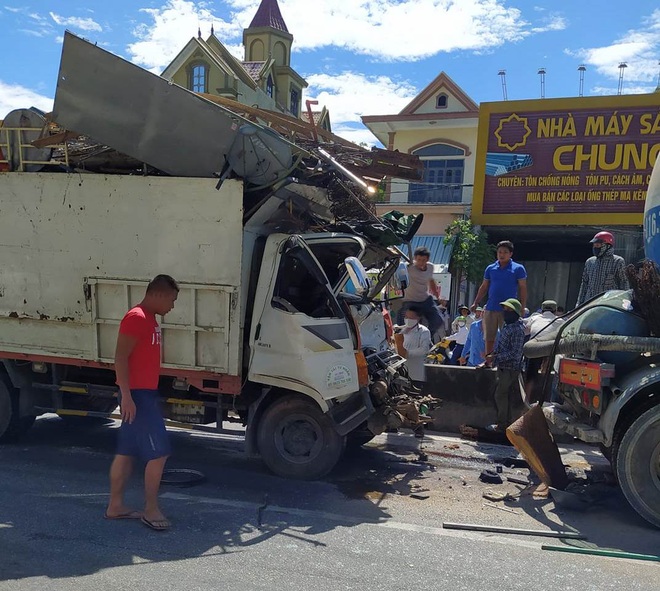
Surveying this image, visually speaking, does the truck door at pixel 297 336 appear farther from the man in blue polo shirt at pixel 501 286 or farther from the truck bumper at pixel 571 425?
the man in blue polo shirt at pixel 501 286

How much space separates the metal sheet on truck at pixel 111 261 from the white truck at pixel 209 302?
0.4 inches

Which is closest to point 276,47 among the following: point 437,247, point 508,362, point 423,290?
point 437,247

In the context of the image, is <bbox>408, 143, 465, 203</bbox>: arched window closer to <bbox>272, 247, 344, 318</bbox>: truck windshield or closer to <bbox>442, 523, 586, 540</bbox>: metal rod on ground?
<bbox>272, 247, 344, 318</bbox>: truck windshield

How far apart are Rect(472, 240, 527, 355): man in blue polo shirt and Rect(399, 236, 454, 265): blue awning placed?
30.9 ft

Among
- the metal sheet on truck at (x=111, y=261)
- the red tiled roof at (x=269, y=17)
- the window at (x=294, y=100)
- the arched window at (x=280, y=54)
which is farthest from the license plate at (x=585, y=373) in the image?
the red tiled roof at (x=269, y=17)

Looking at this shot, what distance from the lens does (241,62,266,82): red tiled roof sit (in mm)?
32750

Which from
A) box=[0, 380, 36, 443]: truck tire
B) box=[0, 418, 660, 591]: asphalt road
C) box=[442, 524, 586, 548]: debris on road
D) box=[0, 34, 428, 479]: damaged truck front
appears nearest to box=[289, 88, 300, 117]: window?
box=[0, 34, 428, 479]: damaged truck front

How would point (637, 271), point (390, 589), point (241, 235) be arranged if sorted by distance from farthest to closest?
point (241, 235) → point (637, 271) → point (390, 589)

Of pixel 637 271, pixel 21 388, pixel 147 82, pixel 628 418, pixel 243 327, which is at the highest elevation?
pixel 147 82

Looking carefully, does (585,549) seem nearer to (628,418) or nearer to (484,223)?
(628,418)

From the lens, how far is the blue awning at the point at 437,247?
18009mm

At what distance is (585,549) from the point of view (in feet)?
12.9

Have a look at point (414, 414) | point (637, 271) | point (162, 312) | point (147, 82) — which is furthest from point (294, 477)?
point (147, 82)

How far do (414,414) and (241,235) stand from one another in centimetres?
229
